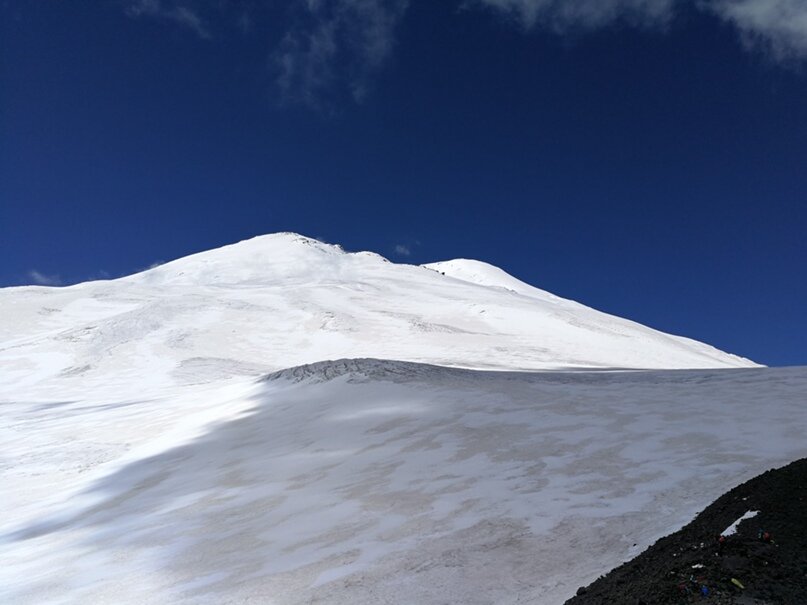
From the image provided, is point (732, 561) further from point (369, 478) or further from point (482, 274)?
point (482, 274)

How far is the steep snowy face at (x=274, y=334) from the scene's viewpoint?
84.1ft

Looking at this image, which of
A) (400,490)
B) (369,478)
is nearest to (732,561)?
(400,490)

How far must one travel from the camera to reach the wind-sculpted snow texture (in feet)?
14.9

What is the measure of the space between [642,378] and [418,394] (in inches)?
207

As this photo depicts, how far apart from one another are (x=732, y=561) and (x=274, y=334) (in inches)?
1222

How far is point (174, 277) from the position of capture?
5856 centimetres

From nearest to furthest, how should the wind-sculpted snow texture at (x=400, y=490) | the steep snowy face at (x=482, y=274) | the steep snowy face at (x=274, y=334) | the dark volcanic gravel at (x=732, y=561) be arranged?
the dark volcanic gravel at (x=732, y=561)
the wind-sculpted snow texture at (x=400, y=490)
the steep snowy face at (x=274, y=334)
the steep snowy face at (x=482, y=274)

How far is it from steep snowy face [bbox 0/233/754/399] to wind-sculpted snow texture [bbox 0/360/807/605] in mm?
11964

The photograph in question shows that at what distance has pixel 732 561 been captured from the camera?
3014 millimetres

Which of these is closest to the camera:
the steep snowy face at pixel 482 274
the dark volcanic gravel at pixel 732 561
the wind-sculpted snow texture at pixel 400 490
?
the dark volcanic gravel at pixel 732 561

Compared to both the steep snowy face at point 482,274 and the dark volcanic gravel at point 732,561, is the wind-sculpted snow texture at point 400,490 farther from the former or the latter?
the steep snowy face at point 482,274

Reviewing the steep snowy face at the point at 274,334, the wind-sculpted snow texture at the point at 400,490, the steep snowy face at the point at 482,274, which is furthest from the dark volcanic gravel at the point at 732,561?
the steep snowy face at the point at 482,274

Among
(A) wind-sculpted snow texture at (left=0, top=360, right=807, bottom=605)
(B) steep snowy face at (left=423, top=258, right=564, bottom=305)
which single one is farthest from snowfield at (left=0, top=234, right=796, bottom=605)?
(B) steep snowy face at (left=423, top=258, right=564, bottom=305)

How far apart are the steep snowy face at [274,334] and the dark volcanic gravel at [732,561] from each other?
1883 cm
